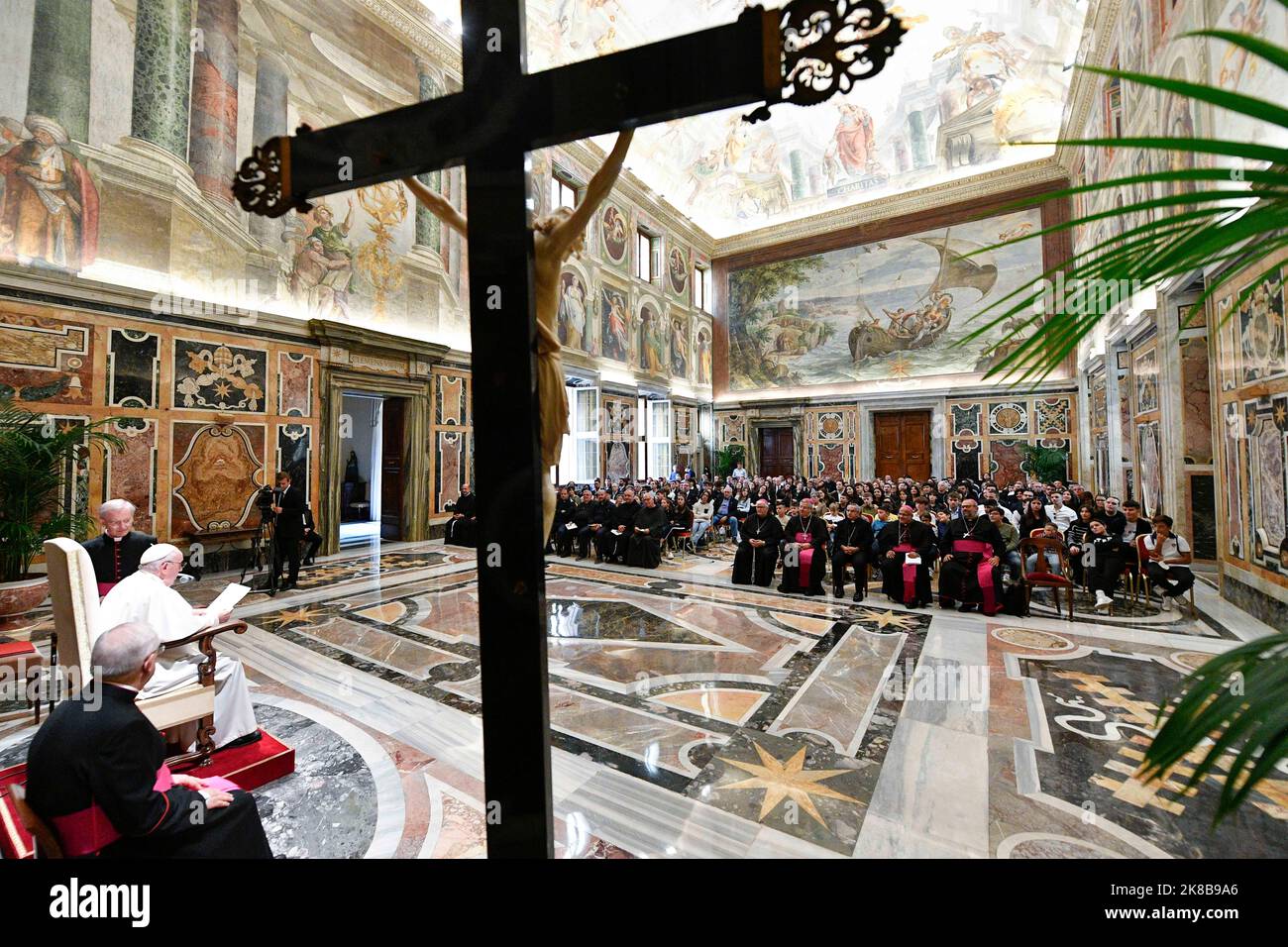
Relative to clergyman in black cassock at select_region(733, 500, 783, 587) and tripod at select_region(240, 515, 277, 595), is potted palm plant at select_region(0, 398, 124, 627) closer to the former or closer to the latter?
tripod at select_region(240, 515, 277, 595)

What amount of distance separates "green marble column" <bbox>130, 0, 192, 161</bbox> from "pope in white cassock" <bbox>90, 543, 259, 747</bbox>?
26.4 feet

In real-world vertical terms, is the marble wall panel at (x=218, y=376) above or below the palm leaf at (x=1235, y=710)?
above

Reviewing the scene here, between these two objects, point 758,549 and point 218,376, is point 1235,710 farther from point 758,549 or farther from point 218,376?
point 218,376

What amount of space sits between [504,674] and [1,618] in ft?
22.3

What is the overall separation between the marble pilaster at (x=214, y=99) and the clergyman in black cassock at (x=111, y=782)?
30.6 ft

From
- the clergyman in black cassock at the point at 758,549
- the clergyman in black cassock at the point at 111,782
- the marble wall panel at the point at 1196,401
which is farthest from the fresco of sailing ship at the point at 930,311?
the clergyman in black cassock at the point at 111,782

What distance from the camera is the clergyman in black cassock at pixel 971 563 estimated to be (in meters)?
6.45

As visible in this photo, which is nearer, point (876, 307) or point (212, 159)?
point (212, 159)

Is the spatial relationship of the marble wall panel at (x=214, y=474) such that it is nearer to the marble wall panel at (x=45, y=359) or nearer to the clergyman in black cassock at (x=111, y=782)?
the marble wall panel at (x=45, y=359)

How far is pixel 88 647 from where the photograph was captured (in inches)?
113

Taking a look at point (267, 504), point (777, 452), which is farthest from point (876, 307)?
point (267, 504)

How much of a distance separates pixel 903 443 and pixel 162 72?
1941 cm

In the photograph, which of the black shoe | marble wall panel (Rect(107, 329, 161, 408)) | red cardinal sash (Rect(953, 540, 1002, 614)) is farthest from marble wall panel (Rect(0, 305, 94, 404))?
red cardinal sash (Rect(953, 540, 1002, 614))
